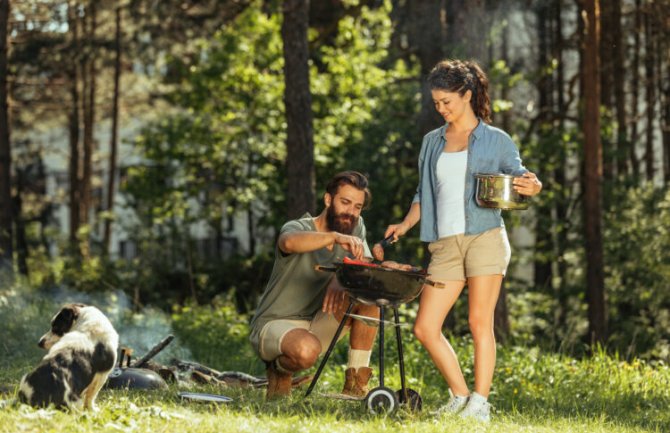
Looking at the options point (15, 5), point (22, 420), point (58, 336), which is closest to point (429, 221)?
point (58, 336)

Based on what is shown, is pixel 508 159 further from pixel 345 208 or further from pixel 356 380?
pixel 356 380

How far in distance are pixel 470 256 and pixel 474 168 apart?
553 millimetres

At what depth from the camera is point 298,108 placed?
1486 centimetres

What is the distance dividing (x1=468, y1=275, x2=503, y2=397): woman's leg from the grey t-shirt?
0.83 m

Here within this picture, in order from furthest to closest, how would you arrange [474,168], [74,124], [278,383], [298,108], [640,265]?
[74,124] → [640,265] → [298,108] → [278,383] → [474,168]

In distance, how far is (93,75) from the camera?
31.7 meters

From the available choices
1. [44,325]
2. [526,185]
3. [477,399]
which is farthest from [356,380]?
[44,325]

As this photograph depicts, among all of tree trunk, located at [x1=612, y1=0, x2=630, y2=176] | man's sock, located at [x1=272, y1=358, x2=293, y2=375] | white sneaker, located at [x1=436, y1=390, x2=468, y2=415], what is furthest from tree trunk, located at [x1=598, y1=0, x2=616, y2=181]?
man's sock, located at [x1=272, y1=358, x2=293, y2=375]

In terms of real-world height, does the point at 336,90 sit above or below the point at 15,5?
below

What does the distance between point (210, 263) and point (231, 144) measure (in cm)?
271

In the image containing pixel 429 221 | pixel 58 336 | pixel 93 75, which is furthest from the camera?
pixel 93 75

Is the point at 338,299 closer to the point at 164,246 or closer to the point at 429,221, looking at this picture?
the point at 429,221

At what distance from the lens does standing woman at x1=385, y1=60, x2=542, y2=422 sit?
7.45 metres

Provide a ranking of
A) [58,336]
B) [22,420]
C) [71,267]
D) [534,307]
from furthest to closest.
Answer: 1. [71,267]
2. [534,307]
3. [58,336]
4. [22,420]
